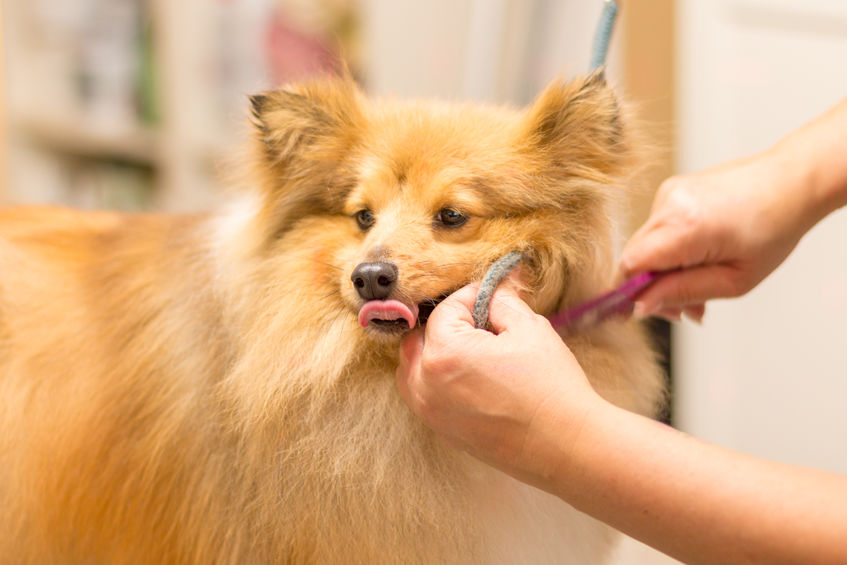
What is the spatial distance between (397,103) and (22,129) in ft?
5.93

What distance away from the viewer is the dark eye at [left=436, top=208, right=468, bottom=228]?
0.92 m

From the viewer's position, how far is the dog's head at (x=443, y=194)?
0.88 meters

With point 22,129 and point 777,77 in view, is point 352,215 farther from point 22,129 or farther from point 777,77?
point 22,129

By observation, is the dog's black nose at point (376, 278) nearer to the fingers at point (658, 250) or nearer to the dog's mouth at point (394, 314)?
the dog's mouth at point (394, 314)

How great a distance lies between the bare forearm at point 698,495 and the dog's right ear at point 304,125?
56 centimetres

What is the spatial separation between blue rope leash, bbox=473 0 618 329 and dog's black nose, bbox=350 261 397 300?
0.10 meters

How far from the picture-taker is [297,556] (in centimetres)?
91

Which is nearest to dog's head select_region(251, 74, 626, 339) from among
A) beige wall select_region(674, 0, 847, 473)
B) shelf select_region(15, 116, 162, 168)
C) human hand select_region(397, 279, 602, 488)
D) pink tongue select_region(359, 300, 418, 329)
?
pink tongue select_region(359, 300, 418, 329)

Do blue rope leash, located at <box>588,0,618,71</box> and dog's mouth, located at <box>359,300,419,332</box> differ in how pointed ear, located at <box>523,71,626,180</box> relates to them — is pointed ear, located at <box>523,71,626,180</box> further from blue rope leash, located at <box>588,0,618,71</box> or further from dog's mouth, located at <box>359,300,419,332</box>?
dog's mouth, located at <box>359,300,419,332</box>

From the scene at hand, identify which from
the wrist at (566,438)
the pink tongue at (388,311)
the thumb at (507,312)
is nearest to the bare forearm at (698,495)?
the wrist at (566,438)

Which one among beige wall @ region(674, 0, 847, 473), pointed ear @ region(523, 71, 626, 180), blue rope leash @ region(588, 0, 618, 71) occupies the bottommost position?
Answer: beige wall @ region(674, 0, 847, 473)

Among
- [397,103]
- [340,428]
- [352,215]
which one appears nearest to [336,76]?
[397,103]

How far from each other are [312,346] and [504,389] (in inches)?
13.0

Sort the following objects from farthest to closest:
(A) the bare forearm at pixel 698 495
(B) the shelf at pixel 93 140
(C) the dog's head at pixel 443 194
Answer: (B) the shelf at pixel 93 140 < (C) the dog's head at pixel 443 194 < (A) the bare forearm at pixel 698 495
